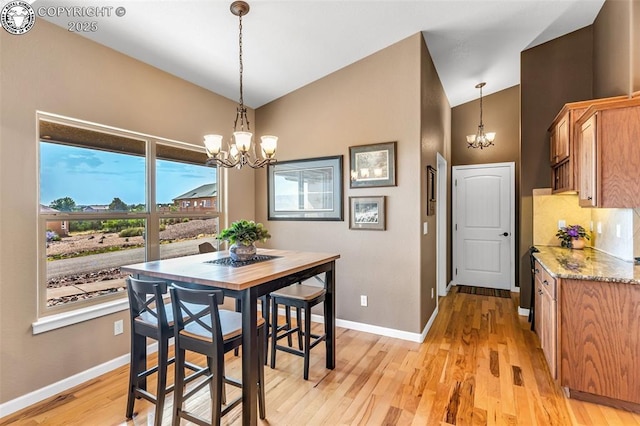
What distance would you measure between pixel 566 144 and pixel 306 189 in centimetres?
268

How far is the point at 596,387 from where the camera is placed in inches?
85.6

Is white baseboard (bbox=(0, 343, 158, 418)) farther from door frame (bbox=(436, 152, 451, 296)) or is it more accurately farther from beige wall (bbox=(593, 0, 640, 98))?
beige wall (bbox=(593, 0, 640, 98))

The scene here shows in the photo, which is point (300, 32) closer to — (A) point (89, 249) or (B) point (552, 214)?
(A) point (89, 249)

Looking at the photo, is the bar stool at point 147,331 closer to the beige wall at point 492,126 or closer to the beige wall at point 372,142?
the beige wall at point 372,142

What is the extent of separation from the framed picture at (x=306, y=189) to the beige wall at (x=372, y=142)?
0.31ft

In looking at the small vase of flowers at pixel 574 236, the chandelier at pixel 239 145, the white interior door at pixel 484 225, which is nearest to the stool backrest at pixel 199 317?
the chandelier at pixel 239 145

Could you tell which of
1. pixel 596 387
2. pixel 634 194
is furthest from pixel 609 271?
pixel 596 387

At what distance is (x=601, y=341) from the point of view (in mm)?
2154

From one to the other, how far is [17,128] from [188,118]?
1.46m

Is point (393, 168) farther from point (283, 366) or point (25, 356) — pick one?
point (25, 356)

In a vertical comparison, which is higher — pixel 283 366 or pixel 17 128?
pixel 17 128

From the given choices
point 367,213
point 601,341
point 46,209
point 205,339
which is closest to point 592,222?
point 601,341

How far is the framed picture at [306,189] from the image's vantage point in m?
3.72

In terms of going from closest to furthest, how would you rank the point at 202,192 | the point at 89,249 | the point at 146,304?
the point at 146,304 < the point at 89,249 < the point at 202,192
